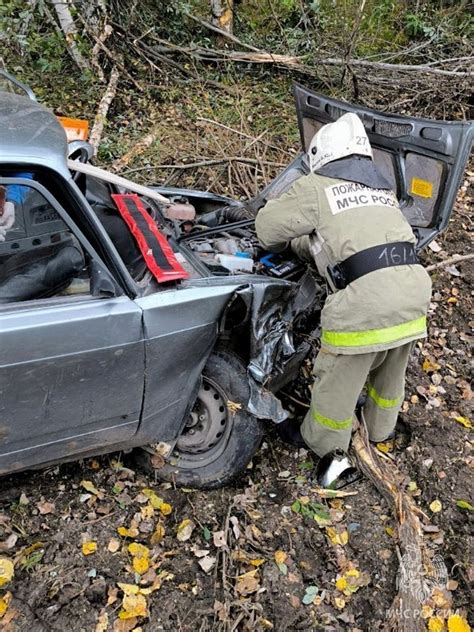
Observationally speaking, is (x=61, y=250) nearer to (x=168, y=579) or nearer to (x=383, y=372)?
(x=168, y=579)

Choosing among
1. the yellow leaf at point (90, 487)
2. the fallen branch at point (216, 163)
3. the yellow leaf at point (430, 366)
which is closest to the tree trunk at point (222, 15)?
the fallen branch at point (216, 163)

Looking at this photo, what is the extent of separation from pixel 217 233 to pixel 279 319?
92cm

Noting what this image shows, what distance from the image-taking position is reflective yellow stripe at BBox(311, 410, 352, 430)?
10.8ft

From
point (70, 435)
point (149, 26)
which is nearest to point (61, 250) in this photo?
point (70, 435)

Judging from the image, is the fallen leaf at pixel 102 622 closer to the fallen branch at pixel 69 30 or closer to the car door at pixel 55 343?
the car door at pixel 55 343

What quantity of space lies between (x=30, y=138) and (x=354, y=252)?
163 cm

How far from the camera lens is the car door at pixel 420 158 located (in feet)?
10.8

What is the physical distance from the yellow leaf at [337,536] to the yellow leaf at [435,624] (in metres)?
0.55

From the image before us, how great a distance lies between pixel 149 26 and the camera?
24.2 feet

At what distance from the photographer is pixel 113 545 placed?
2.93 meters

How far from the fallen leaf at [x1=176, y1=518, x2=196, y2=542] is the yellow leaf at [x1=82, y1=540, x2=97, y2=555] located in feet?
1.41

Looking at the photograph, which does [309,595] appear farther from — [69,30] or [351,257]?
[69,30]

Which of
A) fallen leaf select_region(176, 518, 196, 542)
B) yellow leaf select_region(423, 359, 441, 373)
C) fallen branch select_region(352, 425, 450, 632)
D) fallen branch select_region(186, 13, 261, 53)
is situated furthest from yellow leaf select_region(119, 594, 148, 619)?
fallen branch select_region(186, 13, 261, 53)

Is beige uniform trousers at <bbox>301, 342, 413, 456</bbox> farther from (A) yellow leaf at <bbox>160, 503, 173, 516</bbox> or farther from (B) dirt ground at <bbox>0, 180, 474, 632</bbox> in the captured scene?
(A) yellow leaf at <bbox>160, 503, 173, 516</bbox>
